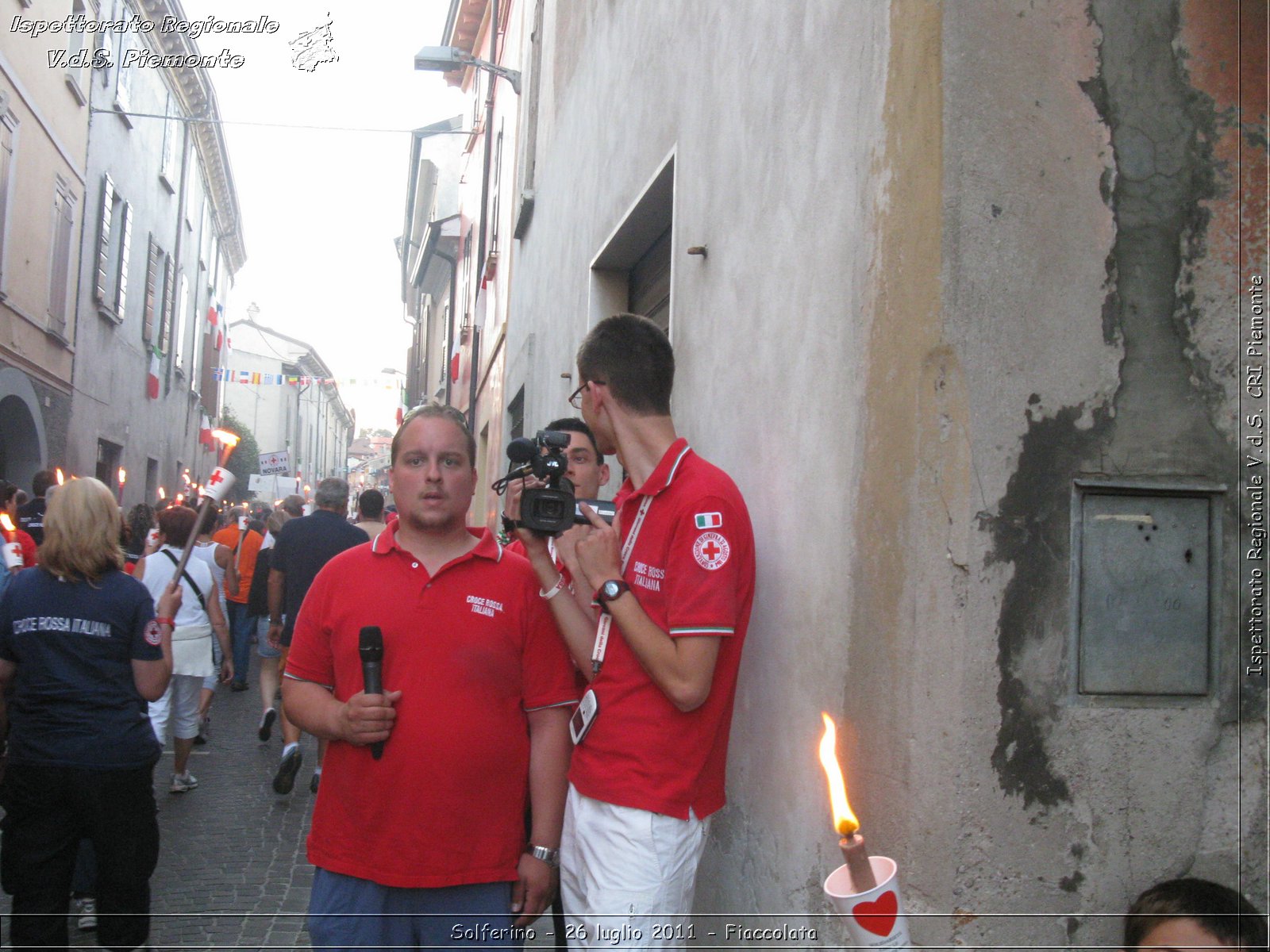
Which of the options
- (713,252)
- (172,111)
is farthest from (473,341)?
(713,252)

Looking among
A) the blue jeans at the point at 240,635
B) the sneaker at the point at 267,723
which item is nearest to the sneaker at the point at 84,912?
the sneaker at the point at 267,723

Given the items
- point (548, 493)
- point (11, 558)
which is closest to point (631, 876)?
point (548, 493)

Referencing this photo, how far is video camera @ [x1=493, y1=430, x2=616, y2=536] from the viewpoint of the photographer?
2.93 m

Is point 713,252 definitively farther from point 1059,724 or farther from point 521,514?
point 1059,724

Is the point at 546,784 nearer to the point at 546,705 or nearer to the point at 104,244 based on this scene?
the point at 546,705

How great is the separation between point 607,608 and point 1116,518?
3.78ft

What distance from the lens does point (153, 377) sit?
24.8m

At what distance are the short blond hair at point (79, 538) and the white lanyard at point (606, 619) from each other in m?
2.04

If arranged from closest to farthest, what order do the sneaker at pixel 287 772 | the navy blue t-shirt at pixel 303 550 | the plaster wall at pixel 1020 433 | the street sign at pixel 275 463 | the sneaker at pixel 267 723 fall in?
the plaster wall at pixel 1020 433
the sneaker at pixel 287 772
the navy blue t-shirt at pixel 303 550
the sneaker at pixel 267 723
the street sign at pixel 275 463

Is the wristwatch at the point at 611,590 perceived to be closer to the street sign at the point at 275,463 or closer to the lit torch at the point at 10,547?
the lit torch at the point at 10,547

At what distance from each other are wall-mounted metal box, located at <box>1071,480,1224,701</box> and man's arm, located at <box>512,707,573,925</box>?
1322 mm

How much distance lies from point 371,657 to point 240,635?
1024 centimetres

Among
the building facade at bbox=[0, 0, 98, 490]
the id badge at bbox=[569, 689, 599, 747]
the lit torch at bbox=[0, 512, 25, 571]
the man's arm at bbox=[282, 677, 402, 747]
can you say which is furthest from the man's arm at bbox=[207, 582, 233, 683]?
the building facade at bbox=[0, 0, 98, 490]

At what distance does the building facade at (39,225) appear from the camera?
570 inches
